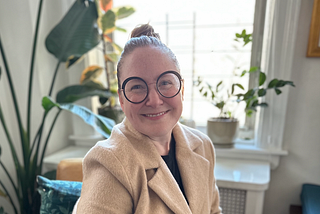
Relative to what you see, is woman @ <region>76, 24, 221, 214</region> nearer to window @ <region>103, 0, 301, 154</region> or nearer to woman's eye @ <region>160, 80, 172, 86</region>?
woman's eye @ <region>160, 80, 172, 86</region>

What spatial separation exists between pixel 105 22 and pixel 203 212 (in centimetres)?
112

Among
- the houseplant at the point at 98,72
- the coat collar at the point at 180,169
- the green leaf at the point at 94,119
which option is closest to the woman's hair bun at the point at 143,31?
the coat collar at the point at 180,169

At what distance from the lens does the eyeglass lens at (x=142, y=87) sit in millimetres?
556

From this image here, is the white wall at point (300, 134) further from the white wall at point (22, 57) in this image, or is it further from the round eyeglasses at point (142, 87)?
the white wall at point (22, 57)

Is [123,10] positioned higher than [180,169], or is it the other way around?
[123,10]

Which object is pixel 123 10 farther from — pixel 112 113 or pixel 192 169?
pixel 192 169

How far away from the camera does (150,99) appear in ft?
1.82

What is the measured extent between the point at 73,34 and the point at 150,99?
95cm

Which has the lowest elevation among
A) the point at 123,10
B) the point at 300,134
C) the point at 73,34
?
the point at 300,134

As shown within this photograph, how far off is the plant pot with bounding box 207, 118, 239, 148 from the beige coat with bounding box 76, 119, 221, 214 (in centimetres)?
66

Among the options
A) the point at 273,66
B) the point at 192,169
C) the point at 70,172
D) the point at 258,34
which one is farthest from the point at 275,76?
the point at 70,172

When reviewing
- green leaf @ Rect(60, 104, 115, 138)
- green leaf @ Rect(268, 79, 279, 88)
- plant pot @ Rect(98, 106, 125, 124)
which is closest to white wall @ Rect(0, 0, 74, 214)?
plant pot @ Rect(98, 106, 125, 124)

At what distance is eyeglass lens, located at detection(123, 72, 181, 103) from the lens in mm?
556

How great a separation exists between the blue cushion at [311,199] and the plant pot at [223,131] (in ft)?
1.55
